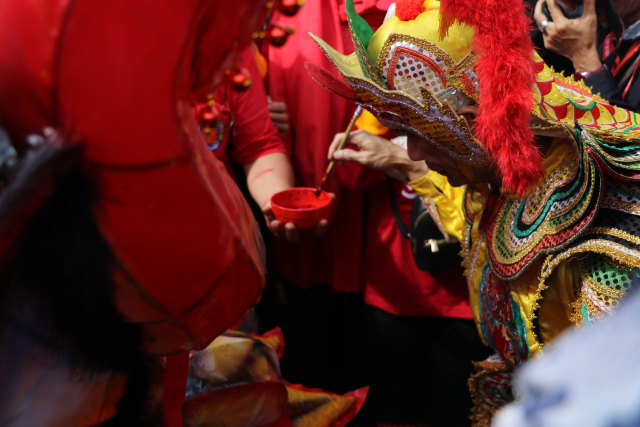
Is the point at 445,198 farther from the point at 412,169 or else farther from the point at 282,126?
the point at 282,126

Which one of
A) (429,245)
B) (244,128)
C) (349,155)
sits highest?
(244,128)

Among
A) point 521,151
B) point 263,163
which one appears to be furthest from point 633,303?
point 263,163

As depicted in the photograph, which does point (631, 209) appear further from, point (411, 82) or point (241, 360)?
point (241, 360)

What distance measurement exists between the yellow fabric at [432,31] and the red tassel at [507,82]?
0.35ft

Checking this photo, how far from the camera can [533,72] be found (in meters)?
1.02

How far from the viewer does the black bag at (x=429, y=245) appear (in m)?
1.64

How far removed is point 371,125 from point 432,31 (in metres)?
0.71

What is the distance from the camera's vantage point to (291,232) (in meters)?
1.62

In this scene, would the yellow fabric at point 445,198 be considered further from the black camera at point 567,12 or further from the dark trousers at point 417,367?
the black camera at point 567,12

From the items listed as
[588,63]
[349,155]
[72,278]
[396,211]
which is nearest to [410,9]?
[349,155]

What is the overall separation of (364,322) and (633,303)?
5.81ft

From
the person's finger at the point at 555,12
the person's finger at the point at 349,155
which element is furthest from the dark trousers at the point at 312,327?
the person's finger at the point at 555,12

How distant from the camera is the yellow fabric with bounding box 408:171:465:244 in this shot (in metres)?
1.65

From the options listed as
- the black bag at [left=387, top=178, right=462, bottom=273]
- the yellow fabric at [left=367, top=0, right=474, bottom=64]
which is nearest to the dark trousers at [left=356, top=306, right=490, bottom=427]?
the black bag at [left=387, top=178, right=462, bottom=273]
